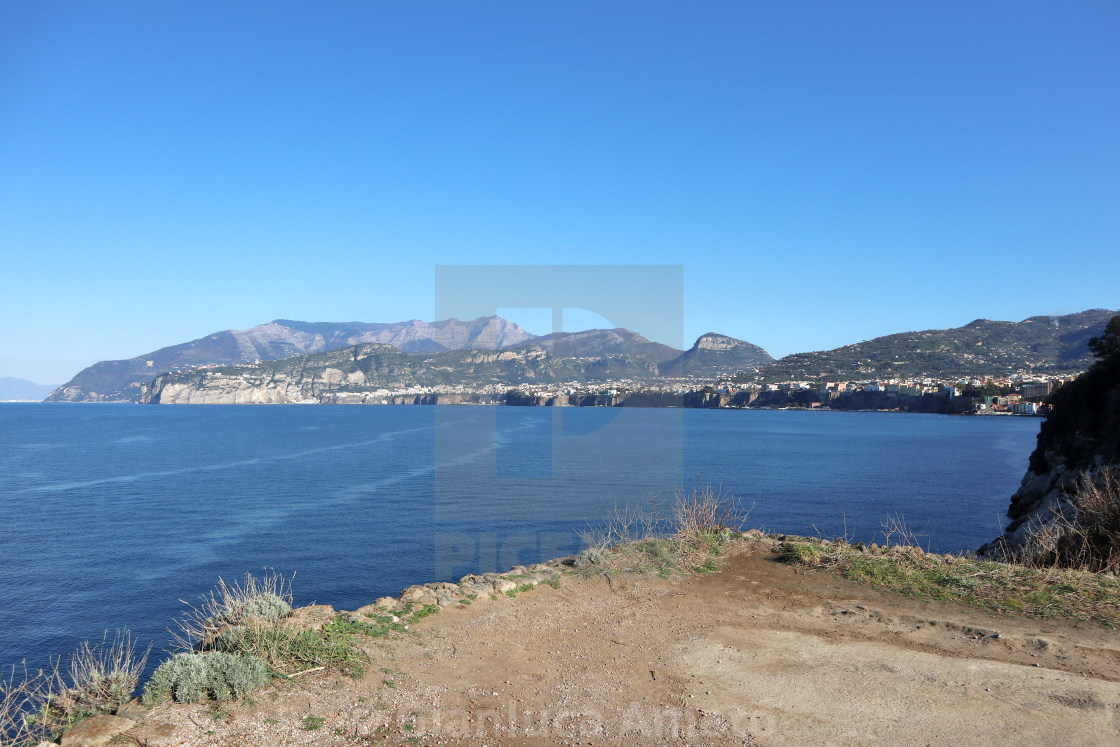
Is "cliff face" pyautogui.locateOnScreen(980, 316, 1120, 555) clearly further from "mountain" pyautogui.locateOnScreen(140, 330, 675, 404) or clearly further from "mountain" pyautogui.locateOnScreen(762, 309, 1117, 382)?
"mountain" pyautogui.locateOnScreen(762, 309, 1117, 382)

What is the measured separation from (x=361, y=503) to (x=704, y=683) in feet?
93.2

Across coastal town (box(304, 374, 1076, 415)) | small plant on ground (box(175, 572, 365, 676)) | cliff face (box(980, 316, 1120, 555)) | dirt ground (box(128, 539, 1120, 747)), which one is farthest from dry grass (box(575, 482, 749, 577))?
coastal town (box(304, 374, 1076, 415))

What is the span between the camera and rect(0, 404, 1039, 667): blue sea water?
19.4 metres

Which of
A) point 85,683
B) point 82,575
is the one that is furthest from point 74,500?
point 85,683

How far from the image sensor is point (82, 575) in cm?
2041

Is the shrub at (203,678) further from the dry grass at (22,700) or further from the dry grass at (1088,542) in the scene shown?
the dry grass at (1088,542)

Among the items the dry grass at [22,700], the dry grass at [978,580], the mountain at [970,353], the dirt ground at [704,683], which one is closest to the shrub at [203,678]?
the dirt ground at [704,683]

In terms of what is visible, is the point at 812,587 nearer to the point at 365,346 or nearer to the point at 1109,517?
the point at 1109,517

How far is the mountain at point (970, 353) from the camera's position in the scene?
13362cm

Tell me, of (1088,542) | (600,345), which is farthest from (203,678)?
(600,345)

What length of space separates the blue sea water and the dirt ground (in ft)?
38.5

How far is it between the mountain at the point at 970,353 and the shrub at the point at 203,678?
146408mm

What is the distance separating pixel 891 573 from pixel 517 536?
16.8 metres

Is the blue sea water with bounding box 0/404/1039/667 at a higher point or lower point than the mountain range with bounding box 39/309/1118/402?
lower
